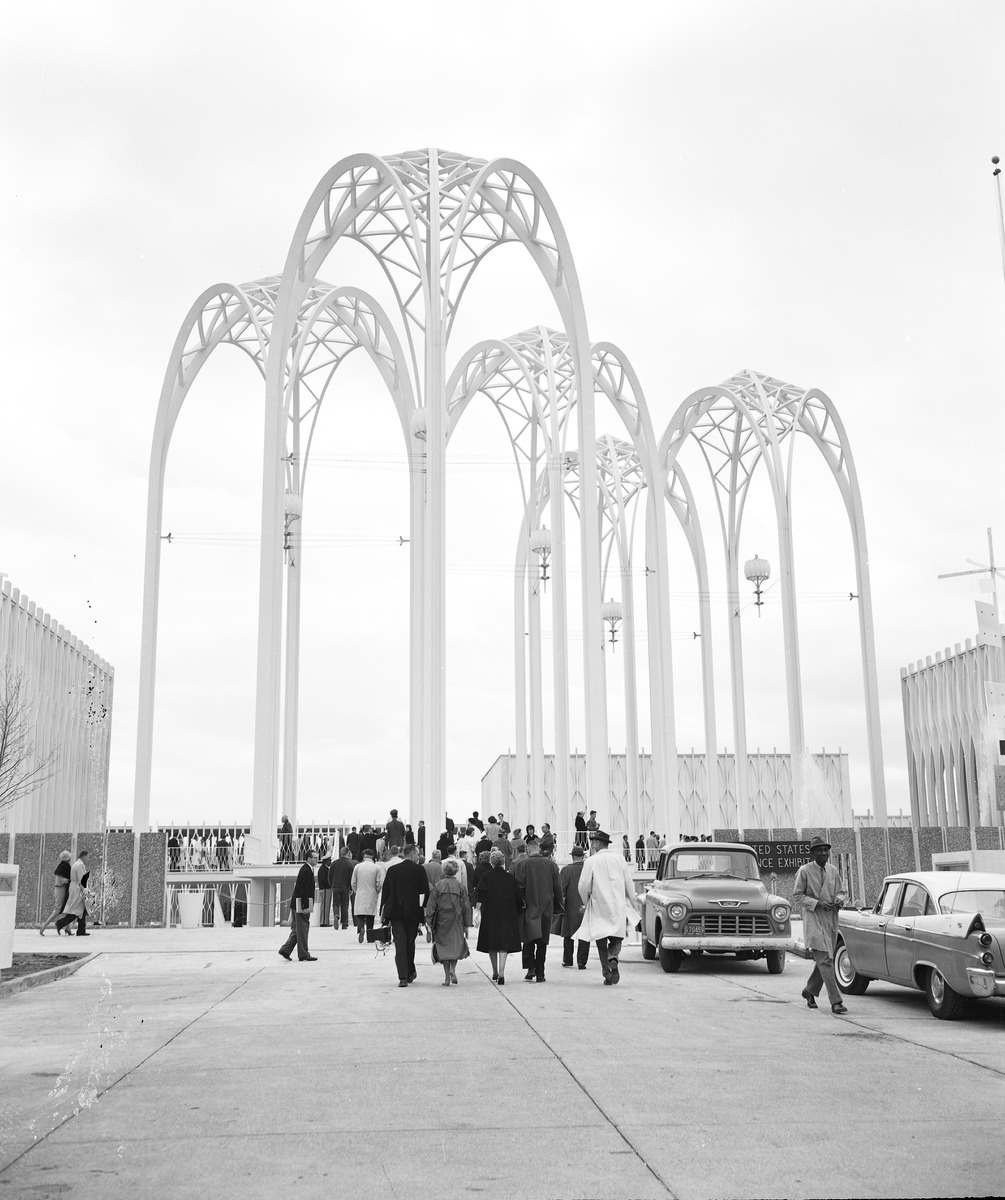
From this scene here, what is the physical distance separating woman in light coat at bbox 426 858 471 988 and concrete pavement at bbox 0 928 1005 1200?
0.84 m

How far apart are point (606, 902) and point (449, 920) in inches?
77.9

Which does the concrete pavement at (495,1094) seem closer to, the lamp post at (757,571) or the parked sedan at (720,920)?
the parked sedan at (720,920)

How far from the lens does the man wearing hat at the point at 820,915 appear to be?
13.6 meters

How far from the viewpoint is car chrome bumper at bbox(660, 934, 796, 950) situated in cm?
1769

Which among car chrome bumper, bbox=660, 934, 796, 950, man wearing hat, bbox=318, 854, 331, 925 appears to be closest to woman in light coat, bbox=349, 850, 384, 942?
car chrome bumper, bbox=660, 934, 796, 950

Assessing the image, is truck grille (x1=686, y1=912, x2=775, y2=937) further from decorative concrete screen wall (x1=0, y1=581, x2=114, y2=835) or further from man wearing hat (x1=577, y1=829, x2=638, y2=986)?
decorative concrete screen wall (x1=0, y1=581, x2=114, y2=835)

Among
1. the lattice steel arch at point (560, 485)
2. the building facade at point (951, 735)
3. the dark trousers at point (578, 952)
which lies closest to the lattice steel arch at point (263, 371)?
the lattice steel arch at point (560, 485)

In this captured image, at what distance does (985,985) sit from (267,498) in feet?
72.4

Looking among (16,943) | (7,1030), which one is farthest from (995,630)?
(7,1030)

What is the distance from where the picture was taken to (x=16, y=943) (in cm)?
2345

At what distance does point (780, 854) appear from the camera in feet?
101

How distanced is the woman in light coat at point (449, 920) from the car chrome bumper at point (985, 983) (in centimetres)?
635

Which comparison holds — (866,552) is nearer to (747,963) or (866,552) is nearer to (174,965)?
(747,963)

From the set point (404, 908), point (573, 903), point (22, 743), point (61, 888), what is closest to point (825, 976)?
point (404, 908)
